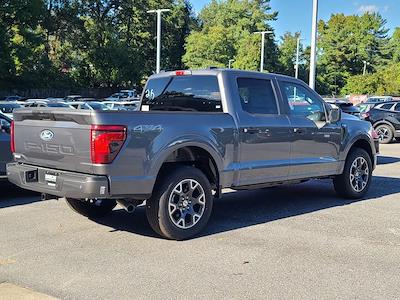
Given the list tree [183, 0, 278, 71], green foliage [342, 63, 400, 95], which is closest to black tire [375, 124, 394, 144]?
tree [183, 0, 278, 71]

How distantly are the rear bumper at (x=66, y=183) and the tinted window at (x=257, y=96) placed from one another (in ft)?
7.39

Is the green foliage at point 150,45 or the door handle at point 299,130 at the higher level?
the green foliage at point 150,45

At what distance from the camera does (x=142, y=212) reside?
24.4 ft

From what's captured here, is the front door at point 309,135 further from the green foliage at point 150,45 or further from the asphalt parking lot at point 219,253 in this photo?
the green foliage at point 150,45

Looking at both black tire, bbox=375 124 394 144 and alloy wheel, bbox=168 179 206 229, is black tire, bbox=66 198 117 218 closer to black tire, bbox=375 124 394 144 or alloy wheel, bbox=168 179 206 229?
alloy wheel, bbox=168 179 206 229

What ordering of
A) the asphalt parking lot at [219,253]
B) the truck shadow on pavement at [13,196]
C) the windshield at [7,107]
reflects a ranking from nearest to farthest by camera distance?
the asphalt parking lot at [219,253], the truck shadow on pavement at [13,196], the windshield at [7,107]

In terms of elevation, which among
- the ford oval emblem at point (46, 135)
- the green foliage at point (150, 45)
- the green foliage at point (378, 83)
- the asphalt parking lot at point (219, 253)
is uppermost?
the green foliage at point (150, 45)

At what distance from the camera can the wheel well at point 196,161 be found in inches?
235

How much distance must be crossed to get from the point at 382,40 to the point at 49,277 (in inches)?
4037

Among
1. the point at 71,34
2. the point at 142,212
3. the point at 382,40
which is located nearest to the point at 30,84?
the point at 71,34

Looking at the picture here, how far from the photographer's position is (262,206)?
310 inches

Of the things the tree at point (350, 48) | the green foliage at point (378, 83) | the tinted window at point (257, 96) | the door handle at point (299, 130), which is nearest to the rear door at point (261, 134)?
the tinted window at point (257, 96)

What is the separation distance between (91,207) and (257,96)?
8.50ft

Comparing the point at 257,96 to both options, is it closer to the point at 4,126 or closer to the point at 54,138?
the point at 54,138
